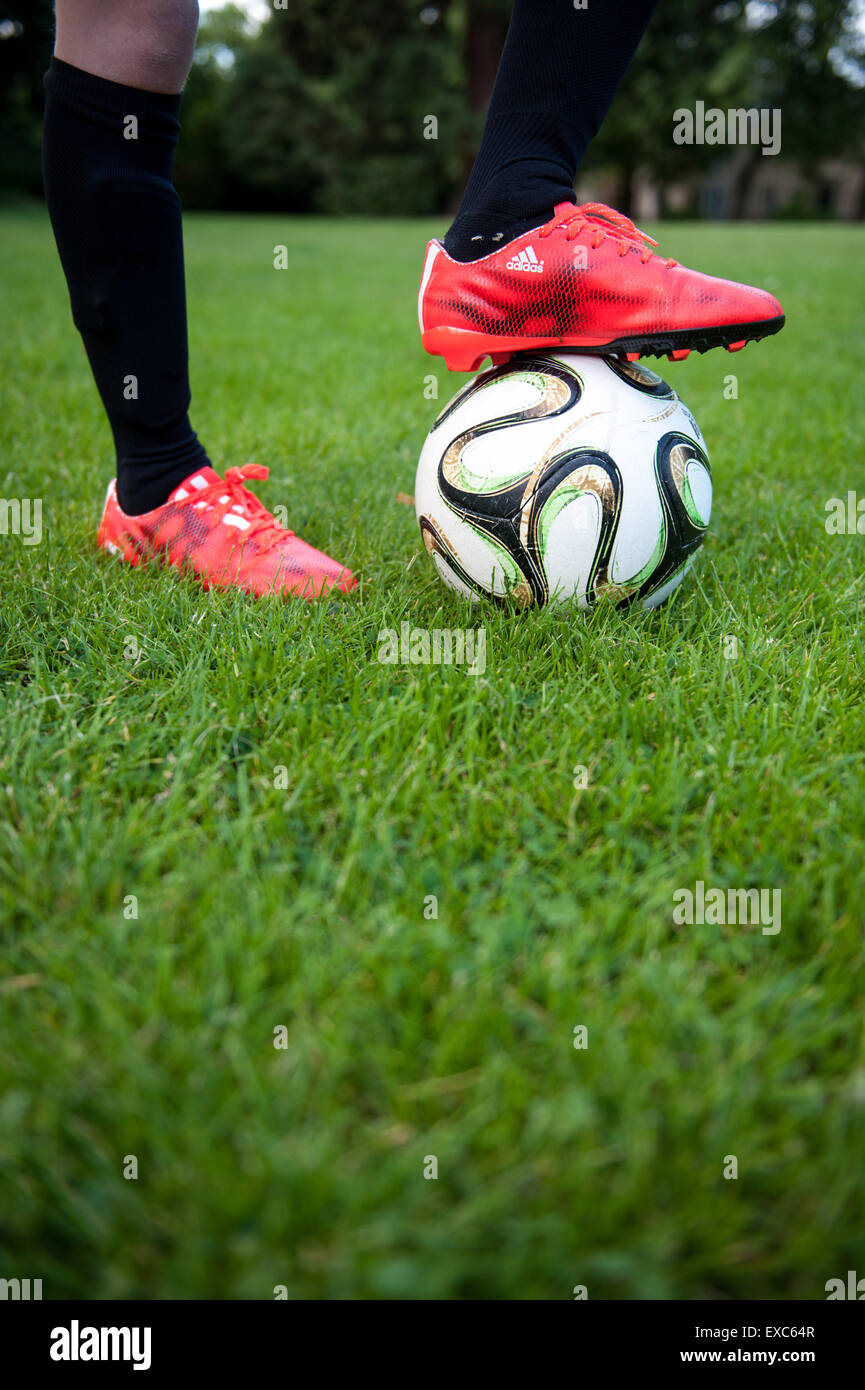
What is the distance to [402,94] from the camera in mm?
31812

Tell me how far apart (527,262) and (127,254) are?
993mm

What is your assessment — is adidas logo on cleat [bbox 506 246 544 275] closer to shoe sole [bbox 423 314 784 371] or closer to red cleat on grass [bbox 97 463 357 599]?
shoe sole [bbox 423 314 784 371]

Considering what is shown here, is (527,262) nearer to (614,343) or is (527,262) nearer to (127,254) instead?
(614,343)

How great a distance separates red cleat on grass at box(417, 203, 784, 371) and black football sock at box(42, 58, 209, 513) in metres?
0.75

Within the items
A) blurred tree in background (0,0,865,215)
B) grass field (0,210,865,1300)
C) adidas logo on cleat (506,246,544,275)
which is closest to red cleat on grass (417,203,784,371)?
adidas logo on cleat (506,246,544,275)

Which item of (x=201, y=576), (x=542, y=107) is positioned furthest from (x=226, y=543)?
(x=542, y=107)

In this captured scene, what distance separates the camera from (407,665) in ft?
6.64

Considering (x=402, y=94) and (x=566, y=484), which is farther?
(x=402, y=94)

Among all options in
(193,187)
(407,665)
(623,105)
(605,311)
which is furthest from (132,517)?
(193,187)

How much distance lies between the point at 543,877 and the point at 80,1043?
723 millimetres

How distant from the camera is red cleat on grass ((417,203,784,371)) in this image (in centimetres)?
206

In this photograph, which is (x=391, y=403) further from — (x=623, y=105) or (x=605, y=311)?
(x=623, y=105)

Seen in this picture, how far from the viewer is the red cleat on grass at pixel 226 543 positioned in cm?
233
